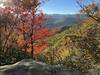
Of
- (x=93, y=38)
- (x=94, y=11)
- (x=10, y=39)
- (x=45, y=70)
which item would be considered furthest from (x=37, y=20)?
(x=45, y=70)

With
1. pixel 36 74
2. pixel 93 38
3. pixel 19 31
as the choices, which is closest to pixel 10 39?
pixel 19 31

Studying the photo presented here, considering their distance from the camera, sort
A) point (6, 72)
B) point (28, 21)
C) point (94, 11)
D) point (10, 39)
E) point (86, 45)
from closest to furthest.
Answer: point (6, 72) → point (86, 45) → point (94, 11) → point (10, 39) → point (28, 21)

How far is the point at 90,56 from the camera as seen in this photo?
1190 centimetres

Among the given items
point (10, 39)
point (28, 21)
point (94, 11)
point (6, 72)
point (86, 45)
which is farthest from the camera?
point (28, 21)

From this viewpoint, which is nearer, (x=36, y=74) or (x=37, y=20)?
(x=36, y=74)

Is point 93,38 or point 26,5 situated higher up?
point 26,5

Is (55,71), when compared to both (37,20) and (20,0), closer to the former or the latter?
(20,0)

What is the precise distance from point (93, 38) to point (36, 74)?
334 cm

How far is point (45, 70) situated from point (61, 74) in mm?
656

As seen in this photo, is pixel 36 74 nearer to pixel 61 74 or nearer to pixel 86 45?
pixel 61 74

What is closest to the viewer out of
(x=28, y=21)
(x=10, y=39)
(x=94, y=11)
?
(x=94, y=11)

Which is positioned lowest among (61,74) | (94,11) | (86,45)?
(61,74)

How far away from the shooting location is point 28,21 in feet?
104

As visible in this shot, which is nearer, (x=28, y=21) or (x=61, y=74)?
(x=61, y=74)
